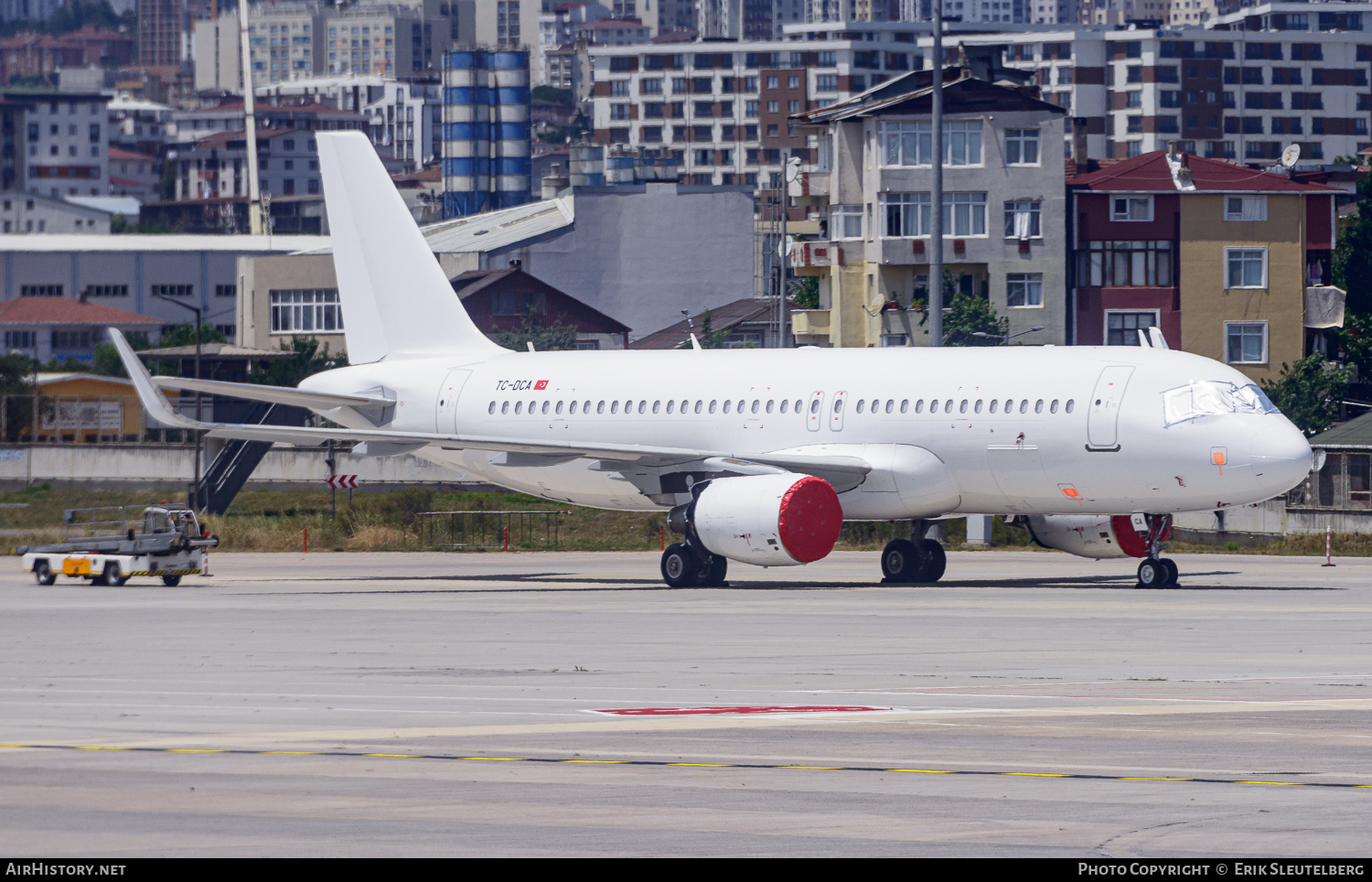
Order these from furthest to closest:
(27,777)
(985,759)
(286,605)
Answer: (286,605), (985,759), (27,777)

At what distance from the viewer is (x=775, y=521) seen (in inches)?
1526

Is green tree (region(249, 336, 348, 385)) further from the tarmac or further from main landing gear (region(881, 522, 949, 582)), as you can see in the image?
the tarmac

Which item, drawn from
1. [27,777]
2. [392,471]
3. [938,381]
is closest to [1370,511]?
[938,381]

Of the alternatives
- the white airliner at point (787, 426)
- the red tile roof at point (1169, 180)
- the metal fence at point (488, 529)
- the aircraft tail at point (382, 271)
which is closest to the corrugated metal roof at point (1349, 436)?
the metal fence at point (488, 529)

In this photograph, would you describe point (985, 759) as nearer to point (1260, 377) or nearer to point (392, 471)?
point (392, 471)

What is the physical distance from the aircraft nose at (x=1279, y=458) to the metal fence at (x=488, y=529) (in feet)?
88.2

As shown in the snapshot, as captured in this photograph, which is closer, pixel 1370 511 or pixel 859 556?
pixel 859 556

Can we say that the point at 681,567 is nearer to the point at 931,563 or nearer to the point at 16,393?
the point at 931,563

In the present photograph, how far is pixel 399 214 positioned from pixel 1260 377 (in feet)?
194

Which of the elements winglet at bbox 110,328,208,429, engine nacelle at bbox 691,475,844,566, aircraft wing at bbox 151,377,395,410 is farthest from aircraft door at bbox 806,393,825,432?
winglet at bbox 110,328,208,429

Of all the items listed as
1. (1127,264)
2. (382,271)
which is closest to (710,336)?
(1127,264)

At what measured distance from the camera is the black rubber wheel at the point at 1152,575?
127ft

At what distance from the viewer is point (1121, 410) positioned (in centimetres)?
3772

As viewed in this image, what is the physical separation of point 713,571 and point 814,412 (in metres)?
3.91
